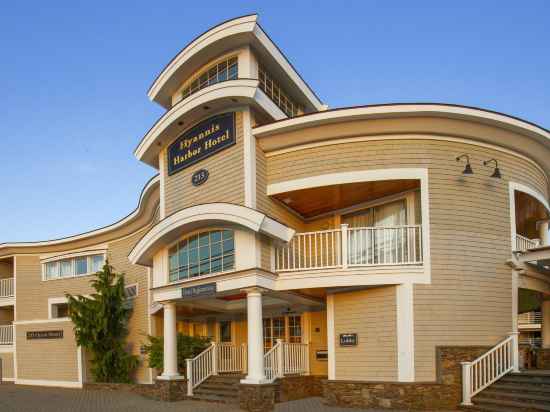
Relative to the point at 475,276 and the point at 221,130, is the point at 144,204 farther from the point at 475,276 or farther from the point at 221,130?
the point at 475,276

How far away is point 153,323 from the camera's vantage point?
22.6 meters

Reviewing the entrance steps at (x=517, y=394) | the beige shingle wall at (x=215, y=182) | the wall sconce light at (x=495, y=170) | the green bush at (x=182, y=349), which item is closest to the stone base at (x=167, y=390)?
the green bush at (x=182, y=349)

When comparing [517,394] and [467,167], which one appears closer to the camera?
[517,394]

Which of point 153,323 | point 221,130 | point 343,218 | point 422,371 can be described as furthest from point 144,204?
point 422,371

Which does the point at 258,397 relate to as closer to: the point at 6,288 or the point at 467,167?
the point at 467,167

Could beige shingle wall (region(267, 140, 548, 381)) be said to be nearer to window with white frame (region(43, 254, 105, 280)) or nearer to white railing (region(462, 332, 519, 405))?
white railing (region(462, 332, 519, 405))

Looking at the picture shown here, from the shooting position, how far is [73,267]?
26.6m

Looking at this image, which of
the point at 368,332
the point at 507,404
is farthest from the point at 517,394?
the point at 368,332

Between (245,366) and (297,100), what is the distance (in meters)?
9.33

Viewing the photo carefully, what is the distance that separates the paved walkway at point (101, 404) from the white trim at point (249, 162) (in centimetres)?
544

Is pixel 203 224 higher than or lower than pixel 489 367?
higher

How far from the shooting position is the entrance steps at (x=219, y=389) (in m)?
15.9

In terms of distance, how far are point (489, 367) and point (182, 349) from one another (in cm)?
929

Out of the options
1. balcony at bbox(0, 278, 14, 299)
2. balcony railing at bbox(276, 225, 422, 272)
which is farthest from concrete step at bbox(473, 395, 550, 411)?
balcony at bbox(0, 278, 14, 299)
